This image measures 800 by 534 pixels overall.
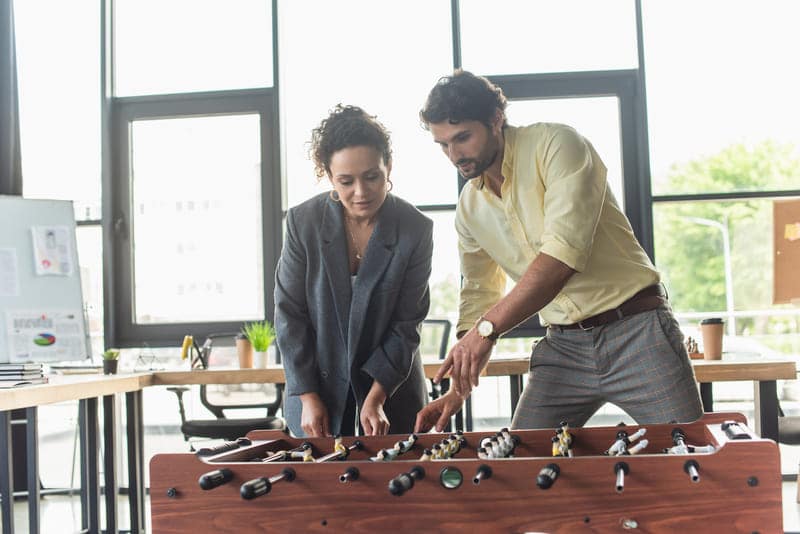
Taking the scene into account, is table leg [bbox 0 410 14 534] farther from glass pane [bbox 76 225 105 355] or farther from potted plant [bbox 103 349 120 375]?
glass pane [bbox 76 225 105 355]

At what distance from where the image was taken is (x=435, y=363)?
3941mm

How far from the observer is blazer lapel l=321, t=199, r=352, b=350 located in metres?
2.46

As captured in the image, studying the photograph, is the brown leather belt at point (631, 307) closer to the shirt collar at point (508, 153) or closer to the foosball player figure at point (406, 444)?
the shirt collar at point (508, 153)

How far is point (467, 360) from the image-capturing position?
2.06 meters

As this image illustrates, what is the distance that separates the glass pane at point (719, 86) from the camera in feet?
16.6

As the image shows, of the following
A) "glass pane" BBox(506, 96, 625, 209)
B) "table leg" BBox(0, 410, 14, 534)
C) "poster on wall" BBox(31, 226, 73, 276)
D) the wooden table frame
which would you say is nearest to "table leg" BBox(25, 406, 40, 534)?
the wooden table frame

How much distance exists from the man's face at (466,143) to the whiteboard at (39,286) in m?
2.14

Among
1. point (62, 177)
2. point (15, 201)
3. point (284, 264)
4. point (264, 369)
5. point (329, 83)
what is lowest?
point (264, 369)

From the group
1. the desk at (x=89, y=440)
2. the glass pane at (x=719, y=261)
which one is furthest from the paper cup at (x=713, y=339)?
the desk at (x=89, y=440)

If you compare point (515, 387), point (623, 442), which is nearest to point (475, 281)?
point (623, 442)

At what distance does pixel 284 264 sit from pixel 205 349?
2.20m

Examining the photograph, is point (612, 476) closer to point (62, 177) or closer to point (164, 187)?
point (164, 187)

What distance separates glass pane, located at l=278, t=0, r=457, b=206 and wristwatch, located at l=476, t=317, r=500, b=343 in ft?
10.7

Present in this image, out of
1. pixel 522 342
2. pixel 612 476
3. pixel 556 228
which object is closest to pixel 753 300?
pixel 522 342
